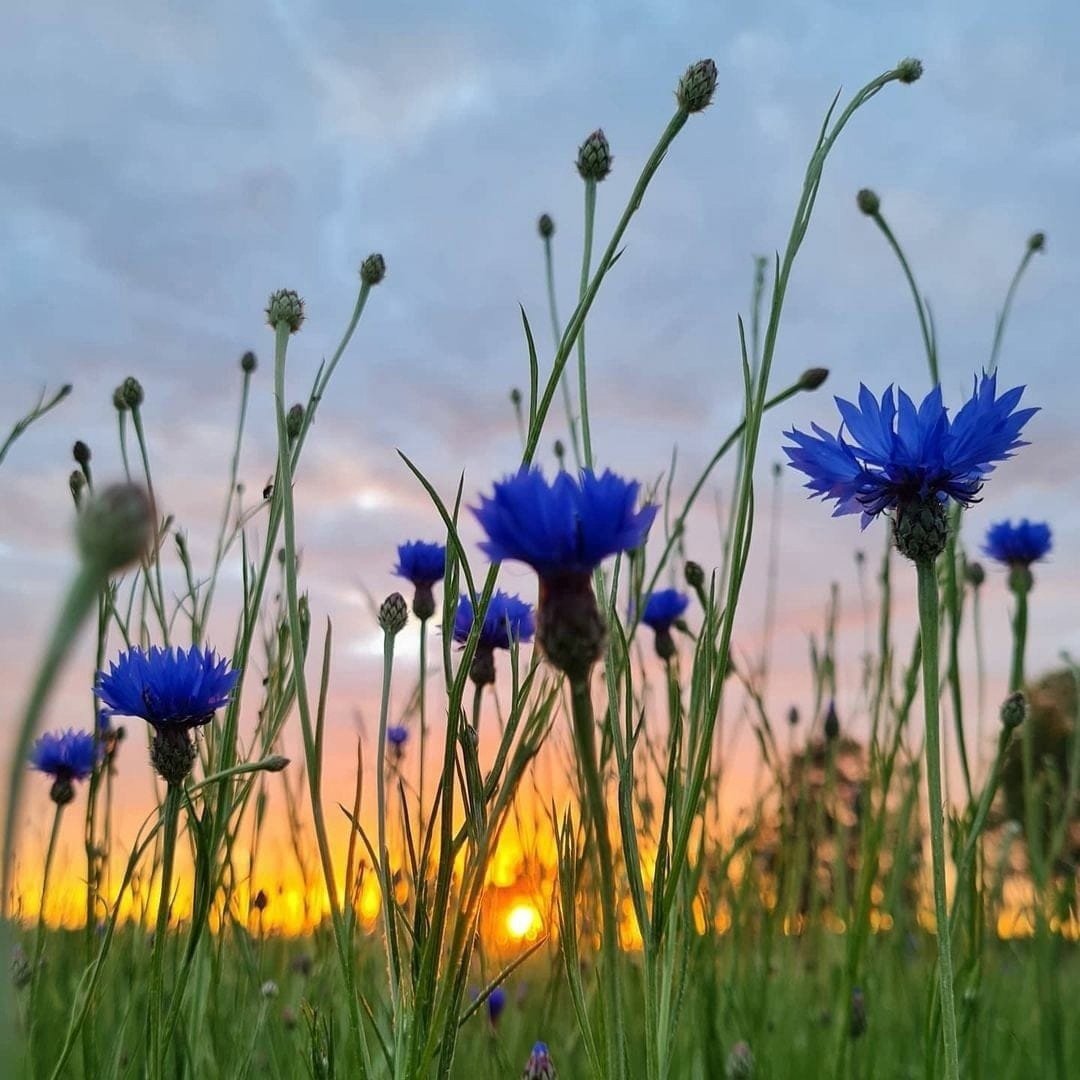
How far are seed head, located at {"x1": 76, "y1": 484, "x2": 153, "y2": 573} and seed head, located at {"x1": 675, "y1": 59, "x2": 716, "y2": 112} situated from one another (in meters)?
0.68

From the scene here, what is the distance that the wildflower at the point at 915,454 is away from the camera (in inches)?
35.4

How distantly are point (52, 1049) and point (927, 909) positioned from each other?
67.4 inches

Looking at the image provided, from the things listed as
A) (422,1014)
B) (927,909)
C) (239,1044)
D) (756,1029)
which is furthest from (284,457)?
(927,909)

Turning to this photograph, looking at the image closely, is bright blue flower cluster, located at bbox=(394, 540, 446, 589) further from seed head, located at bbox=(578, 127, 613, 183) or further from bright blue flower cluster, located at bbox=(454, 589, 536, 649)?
seed head, located at bbox=(578, 127, 613, 183)

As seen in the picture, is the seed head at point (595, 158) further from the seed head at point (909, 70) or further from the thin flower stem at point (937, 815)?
the thin flower stem at point (937, 815)

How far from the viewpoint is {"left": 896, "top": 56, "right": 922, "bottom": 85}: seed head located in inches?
40.8

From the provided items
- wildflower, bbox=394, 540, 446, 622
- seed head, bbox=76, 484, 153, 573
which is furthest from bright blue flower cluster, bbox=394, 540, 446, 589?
seed head, bbox=76, 484, 153, 573

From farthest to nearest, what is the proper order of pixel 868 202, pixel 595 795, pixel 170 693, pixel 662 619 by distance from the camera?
pixel 662 619, pixel 868 202, pixel 170 693, pixel 595 795

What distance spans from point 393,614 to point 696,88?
0.55 meters

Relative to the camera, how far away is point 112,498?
356 millimetres

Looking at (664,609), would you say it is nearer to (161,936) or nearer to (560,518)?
(161,936)

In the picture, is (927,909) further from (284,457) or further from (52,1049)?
(284,457)

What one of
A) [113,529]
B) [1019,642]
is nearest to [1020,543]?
[1019,642]

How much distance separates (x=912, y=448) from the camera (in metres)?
0.92
